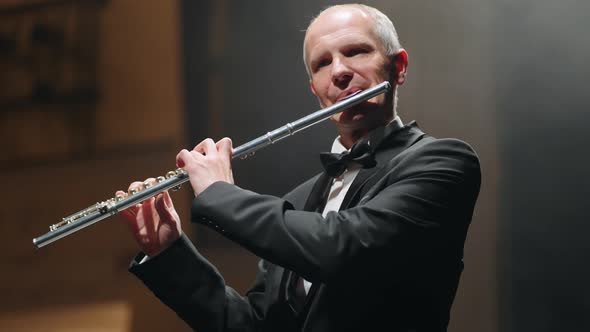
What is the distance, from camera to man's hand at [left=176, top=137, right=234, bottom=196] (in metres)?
1.16

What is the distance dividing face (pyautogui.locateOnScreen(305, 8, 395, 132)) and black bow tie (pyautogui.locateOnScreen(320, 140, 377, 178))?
0.07 meters

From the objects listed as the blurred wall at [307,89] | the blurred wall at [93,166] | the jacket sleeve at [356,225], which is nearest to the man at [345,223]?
the jacket sleeve at [356,225]

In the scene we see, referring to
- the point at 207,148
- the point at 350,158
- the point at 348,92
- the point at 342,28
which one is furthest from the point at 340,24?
the point at 207,148

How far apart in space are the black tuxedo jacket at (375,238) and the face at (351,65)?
0.11 m

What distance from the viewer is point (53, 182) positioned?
2.21 metres

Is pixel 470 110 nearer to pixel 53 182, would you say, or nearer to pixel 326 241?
pixel 326 241

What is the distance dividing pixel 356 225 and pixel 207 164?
0.86 ft

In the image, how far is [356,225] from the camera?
109 centimetres

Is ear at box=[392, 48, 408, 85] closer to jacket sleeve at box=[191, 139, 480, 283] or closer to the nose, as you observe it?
the nose

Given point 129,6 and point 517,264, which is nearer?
point 517,264

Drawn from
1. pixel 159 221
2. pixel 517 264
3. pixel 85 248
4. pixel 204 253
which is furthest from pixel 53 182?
pixel 517 264

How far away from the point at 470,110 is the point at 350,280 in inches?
32.2

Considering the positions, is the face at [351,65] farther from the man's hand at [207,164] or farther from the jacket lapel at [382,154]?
the man's hand at [207,164]

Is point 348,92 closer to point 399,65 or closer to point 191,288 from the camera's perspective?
point 399,65
